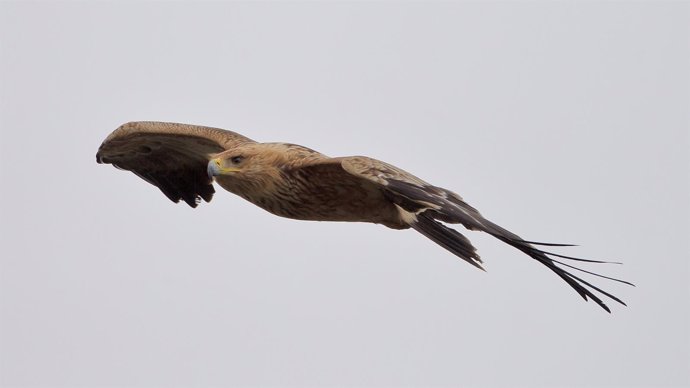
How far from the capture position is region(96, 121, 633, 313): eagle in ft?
36.4

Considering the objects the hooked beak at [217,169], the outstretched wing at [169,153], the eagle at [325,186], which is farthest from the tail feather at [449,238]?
the outstretched wing at [169,153]

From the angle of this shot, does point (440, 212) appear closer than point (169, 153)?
Yes

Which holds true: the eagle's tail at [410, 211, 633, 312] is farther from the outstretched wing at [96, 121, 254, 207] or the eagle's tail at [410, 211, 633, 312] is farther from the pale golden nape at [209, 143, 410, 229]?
the outstretched wing at [96, 121, 254, 207]

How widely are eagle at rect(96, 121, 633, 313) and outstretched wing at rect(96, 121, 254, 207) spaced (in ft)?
Answer: 0.05

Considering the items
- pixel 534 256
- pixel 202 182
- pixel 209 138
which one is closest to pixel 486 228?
pixel 534 256

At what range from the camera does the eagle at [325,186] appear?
1110 cm

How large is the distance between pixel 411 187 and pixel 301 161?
150 centimetres

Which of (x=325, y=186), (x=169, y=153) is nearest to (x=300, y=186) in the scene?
(x=325, y=186)

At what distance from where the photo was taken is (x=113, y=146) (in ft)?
49.8

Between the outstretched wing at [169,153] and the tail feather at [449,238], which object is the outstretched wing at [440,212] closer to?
the tail feather at [449,238]

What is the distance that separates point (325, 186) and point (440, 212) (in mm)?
1552

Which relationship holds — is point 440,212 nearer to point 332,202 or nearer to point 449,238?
point 449,238

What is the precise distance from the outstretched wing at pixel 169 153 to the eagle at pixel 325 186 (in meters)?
0.01

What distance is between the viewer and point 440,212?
1121cm
